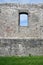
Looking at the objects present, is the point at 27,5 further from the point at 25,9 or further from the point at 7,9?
the point at 7,9

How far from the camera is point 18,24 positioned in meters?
16.1

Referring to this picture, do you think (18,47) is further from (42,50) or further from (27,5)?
(27,5)

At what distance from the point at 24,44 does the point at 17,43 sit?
1.16 ft

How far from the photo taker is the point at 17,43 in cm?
1080

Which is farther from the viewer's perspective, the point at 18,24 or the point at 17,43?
the point at 18,24

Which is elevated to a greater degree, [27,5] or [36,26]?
[27,5]

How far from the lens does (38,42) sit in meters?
10.9

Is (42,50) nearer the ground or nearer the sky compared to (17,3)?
nearer the ground

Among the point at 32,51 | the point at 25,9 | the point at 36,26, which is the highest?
the point at 25,9

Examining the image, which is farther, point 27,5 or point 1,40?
point 27,5

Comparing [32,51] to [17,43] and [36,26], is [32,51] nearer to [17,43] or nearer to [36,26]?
[17,43]

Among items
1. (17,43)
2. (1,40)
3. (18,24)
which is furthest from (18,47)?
(18,24)

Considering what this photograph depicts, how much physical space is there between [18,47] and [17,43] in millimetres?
206

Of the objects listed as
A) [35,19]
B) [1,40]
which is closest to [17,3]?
[35,19]
